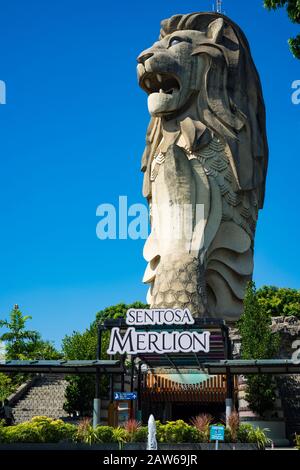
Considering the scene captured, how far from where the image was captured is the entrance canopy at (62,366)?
864 inches

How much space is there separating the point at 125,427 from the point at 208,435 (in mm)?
2202

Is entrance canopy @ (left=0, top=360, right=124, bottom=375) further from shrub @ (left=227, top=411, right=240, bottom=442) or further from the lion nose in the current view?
the lion nose

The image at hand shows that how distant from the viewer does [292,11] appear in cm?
1398

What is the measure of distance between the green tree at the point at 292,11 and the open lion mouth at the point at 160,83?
97.3ft

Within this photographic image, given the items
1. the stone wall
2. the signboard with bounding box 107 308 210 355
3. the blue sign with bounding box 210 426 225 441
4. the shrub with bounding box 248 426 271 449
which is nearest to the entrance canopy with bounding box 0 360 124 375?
the signboard with bounding box 107 308 210 355

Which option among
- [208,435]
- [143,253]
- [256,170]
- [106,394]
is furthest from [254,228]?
[208,435]

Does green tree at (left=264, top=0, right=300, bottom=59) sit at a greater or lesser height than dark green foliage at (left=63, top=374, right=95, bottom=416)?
greater

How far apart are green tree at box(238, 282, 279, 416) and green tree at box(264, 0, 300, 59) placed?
53.5ft

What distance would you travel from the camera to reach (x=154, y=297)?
40.2 metres

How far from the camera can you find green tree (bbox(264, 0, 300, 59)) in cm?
1398

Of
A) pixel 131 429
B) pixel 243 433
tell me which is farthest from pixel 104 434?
pixel 243 433

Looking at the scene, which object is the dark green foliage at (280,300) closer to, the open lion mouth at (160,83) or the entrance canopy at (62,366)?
the open lion mouth at (160,83)

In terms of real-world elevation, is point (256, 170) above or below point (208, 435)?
above
